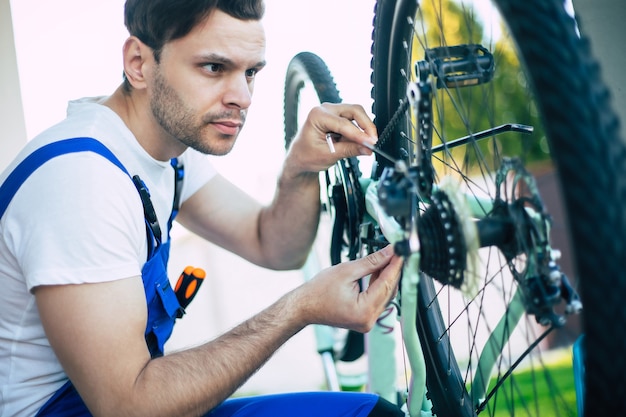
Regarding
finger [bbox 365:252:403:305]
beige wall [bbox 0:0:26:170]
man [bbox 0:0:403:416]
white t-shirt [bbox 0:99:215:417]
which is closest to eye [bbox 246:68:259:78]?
man [bbox 0:0:403:416]

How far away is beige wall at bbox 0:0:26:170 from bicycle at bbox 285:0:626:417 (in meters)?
0.87

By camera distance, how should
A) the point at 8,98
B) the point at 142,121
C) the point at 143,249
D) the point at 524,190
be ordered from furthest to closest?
the point at 8,98 → the point at 142,121 → the point at 143,249 → the point at 524,190

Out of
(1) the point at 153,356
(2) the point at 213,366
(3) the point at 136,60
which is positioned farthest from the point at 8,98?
(2) the point at 213,366

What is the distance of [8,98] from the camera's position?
1689 mm

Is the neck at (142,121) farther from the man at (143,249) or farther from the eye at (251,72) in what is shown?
the eye at (251,72)

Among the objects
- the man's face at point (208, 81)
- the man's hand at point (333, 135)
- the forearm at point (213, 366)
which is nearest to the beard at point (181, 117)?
the man's face at point (208, 81)

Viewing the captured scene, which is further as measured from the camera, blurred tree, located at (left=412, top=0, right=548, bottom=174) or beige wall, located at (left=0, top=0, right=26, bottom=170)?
beige wall, located at (left=0, top=0, right=26, bottom=170)

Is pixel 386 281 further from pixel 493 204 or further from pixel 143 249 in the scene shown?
pixel 143 249

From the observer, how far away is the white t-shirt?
2.73ft

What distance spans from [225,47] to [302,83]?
17.3 inches

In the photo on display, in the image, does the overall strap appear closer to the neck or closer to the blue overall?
the blue overall

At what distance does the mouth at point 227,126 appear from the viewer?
1.07 m

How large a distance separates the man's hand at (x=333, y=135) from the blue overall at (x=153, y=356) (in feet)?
0.93

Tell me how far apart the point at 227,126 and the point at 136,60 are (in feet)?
0.64
